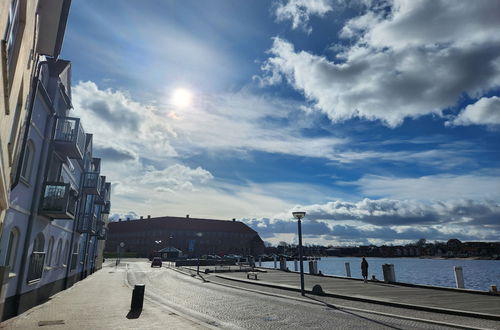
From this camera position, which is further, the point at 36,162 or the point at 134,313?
the point at 36,162

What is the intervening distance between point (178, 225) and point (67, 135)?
365 feet

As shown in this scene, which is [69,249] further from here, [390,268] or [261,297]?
[390,268]

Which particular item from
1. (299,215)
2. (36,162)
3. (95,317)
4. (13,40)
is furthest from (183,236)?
(13,40)

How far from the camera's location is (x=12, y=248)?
12.2m

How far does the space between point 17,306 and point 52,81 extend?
30.0 feet

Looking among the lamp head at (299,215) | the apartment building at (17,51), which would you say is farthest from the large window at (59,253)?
the lamp head at (299,215)

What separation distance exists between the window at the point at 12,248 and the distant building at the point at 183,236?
350ft

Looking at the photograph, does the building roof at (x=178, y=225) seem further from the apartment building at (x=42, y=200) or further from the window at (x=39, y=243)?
the window at (x=39, y=243)

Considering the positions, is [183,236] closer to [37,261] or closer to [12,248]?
[37,261]

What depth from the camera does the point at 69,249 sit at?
21422mm

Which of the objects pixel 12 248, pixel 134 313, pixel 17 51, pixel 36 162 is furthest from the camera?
pixel 36 162

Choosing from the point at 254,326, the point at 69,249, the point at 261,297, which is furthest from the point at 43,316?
the point at 69,249

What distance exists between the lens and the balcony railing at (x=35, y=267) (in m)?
13.3

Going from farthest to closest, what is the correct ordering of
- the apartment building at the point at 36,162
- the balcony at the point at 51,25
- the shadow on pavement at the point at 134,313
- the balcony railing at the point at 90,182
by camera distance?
the balcony railing at the point at 90,182
the shadow on pavement at the point at 134,313
the balcony at the point at 51,25
the apartment building at the point at 36,162
